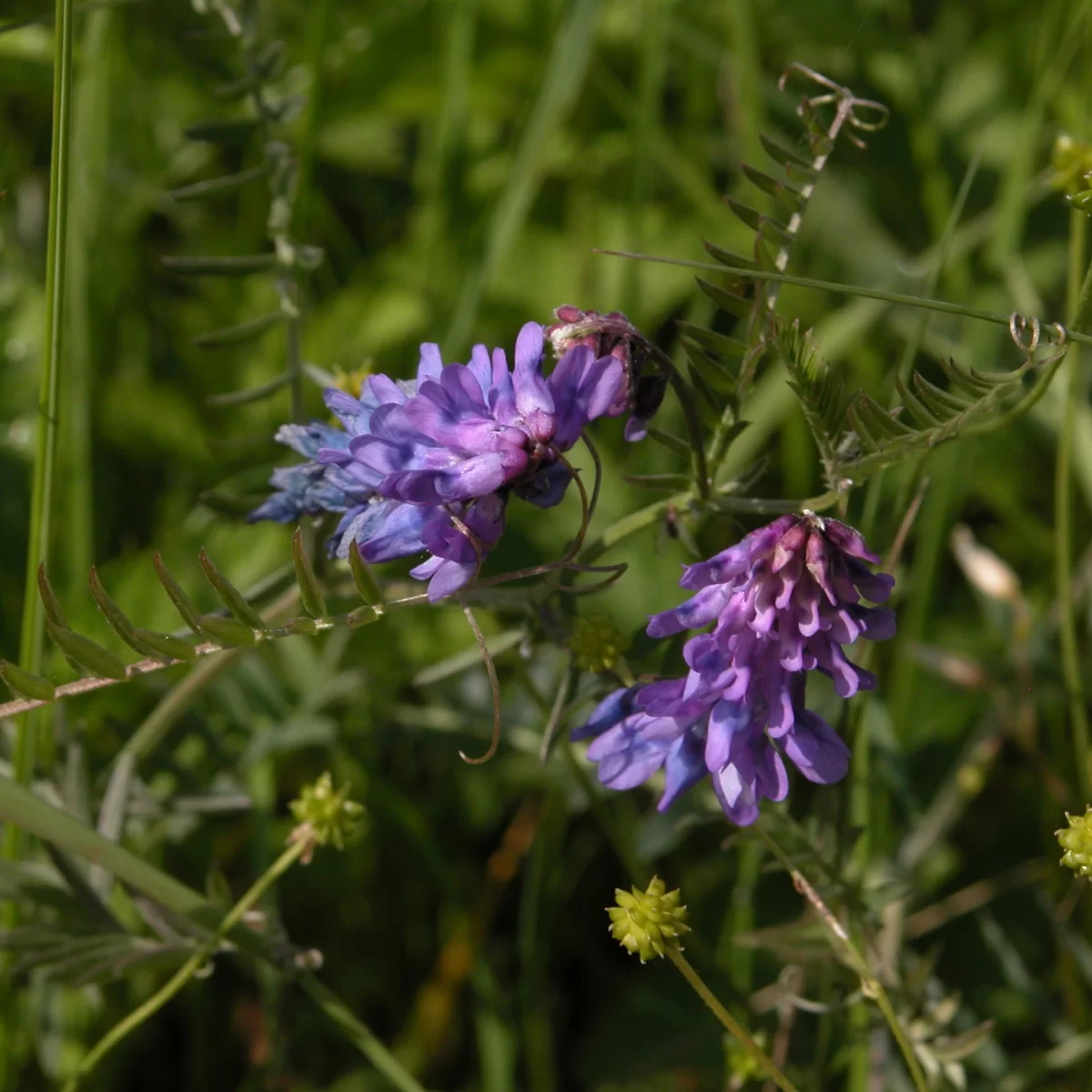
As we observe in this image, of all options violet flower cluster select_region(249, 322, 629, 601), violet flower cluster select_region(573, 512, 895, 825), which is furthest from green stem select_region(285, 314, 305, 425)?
violet flower cluster select_region(573, 512, 895, 825)

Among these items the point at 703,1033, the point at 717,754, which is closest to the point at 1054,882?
the point at 703,1033

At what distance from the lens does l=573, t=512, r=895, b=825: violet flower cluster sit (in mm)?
1221

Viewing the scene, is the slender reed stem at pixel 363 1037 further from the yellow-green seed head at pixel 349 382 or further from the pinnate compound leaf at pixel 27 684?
the yellow-green seed head at pixel 349 382

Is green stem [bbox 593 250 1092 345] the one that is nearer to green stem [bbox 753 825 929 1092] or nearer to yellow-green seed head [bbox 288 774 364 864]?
green stem [bbox 753 825 929 1092]

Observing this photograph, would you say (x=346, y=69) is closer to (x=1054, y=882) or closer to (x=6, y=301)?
(x=6, y=301)

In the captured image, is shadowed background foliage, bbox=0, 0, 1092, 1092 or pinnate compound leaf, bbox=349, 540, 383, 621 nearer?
pinnate compound leaf, bbox=349, 540, 383, 621

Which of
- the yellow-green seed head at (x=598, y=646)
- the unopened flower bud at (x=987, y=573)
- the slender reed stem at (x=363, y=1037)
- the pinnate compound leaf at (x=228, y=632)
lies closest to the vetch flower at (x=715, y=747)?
the yellow-green seed head at (x=598, y=646)

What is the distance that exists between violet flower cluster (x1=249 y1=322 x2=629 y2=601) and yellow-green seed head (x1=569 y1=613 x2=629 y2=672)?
0.25 metres

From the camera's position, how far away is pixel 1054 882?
2.14 metres

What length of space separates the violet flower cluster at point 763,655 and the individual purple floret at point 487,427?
196 millimetres

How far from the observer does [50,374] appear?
1752 mm

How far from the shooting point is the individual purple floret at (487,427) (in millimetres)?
1234

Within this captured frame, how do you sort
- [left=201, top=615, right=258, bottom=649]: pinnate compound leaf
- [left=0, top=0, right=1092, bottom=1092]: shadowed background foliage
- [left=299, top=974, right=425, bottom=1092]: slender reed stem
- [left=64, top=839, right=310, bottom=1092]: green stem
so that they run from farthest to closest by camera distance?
[left=0, top=0, right=1092, bottom=1092]: shadowed background foliage < [left=299, top=974, right=425, bottom=1092]: slender reed stem < [left=64, top=839, right=310, bottom=1092]: green stem < [left=201, top=615, right=258, bottom=649]: pinnate compound leaf

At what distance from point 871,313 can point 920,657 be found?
2.91ft
